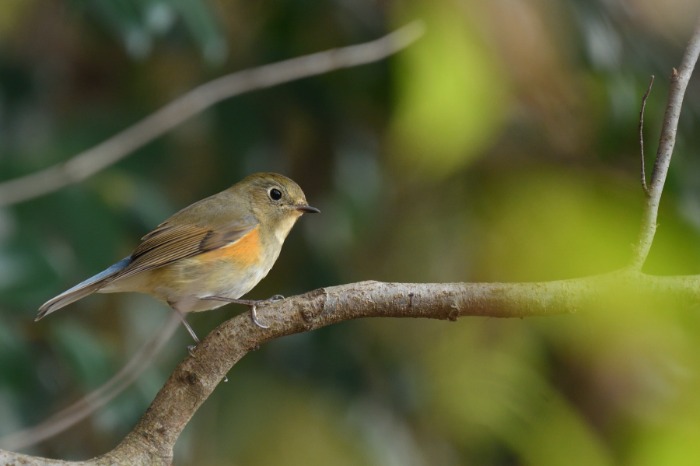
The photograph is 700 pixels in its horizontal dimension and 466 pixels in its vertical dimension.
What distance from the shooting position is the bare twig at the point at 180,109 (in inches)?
141

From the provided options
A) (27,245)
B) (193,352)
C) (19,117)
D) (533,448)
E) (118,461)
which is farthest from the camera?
(19,117)

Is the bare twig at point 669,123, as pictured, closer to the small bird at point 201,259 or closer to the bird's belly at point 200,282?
the small bird at point 201,259

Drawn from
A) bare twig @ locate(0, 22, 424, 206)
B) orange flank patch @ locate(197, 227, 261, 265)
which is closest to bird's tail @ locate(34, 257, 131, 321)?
orange flank patch @ locate(197, 227, 261, 265)

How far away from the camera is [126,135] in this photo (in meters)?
3.86

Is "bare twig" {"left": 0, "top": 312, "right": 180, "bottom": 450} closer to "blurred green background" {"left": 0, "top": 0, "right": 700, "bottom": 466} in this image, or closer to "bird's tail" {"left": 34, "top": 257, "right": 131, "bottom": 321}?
"blurred green background" {"left": 0, "top": 0, "right": 700, "bottom": 466}

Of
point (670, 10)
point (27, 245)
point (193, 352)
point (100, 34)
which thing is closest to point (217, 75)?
point (100, 34)

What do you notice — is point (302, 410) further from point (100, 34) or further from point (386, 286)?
point (386, 286)

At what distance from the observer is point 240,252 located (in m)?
3.22

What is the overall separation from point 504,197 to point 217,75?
1.56 meters

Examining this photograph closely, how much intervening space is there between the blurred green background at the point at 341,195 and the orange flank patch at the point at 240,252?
595 millimetres

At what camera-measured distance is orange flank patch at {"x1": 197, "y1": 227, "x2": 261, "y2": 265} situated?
10.6ft

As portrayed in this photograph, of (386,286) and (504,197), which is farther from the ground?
(504,197)

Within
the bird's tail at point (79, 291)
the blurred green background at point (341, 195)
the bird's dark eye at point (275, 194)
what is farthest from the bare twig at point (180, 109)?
the bird's tail at point (79, 291)

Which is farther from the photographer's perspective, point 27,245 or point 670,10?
point 670,10
